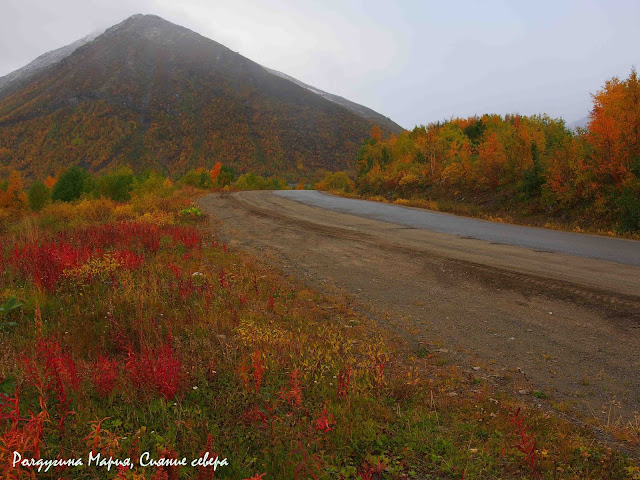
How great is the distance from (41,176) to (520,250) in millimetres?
138920

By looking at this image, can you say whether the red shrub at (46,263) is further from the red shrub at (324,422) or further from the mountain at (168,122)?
the mountain at (168,122)

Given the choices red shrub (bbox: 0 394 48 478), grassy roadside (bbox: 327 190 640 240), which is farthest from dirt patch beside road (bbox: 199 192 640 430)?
grassy roadside (bbox: 327 190 640 240)

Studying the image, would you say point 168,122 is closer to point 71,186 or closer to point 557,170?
point 71,186

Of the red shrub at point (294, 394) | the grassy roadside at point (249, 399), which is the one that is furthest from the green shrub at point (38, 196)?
the red shrub at point (294, 394)

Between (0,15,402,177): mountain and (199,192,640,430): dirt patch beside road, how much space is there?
11467cm

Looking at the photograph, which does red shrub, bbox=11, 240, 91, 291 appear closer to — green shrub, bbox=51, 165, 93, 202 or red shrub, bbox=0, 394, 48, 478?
red shrub, bbox=0, 394, 48, 478

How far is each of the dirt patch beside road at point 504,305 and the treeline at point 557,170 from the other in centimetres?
789

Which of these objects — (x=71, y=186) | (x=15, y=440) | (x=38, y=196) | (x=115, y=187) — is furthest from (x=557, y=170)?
(x=38, y=196)

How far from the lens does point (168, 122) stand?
5851 inches

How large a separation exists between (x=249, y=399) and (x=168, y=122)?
166265mm

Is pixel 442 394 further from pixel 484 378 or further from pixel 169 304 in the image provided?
pixel 169 304

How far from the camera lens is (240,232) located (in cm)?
1284

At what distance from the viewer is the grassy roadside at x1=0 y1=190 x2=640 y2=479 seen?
2.47m

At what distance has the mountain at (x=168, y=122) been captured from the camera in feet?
406
